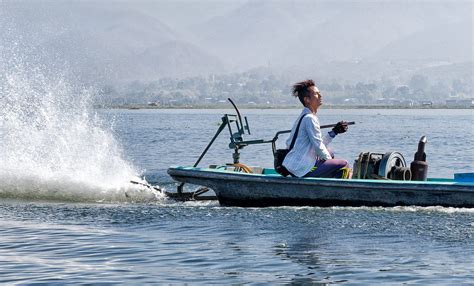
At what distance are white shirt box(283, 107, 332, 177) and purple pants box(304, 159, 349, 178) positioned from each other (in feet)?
0.43

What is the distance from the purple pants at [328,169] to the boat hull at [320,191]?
0.20 meters

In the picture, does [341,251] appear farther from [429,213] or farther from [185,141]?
[185,141]

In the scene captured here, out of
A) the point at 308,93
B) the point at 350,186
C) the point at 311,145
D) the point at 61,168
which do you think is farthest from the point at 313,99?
the point at 61,168

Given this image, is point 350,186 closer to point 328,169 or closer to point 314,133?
point 328,169

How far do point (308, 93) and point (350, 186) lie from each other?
1.88 meters

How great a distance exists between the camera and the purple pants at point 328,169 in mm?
17125

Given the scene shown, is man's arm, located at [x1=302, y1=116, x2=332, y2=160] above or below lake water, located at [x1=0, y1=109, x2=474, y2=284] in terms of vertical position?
above

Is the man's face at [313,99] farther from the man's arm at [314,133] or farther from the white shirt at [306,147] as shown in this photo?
the man's arm at [314,133]

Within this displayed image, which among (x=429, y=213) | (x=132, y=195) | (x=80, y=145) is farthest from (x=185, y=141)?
(x=429, y=213)

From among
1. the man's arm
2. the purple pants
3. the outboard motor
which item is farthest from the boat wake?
the outboard motor

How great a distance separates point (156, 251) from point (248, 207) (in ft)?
14.0

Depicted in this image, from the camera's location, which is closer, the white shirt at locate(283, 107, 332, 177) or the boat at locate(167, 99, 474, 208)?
the white shirt at locate(283, 107, 332, 177)

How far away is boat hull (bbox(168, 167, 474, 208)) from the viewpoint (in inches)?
659

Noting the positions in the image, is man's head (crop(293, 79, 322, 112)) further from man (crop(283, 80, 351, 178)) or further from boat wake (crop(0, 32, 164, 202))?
boat wake (crop(0, 32, 164, 202))
